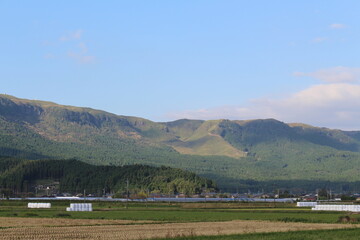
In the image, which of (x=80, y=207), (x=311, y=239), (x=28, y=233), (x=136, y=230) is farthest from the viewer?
(x=80, y=207)

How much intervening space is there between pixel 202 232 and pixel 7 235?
21113 mm

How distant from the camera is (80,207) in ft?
492

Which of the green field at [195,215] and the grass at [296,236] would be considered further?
the green field at [195,215]

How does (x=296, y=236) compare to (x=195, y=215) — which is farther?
(x=195, y=215)

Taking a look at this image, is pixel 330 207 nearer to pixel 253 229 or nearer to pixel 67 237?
pixel 253 229

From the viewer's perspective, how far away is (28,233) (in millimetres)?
70312

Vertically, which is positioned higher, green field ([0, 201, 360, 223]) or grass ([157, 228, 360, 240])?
green field ([0, 201, 360, 223])

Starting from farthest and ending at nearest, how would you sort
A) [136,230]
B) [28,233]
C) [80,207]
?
1. [80,207]
2. [136,230]
3. [28,233]

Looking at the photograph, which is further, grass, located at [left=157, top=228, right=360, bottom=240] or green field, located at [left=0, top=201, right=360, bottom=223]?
green field, located at [left=0, top=201, right=360, bottom=223]

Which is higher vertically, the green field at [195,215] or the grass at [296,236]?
the green field at [195,215]

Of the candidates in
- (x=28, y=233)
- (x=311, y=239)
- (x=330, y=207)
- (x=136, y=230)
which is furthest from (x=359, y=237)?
(x=330, y=207)

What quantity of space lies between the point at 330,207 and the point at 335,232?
3184 inches

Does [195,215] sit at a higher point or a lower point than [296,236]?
higher

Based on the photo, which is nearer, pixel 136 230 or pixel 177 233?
pixel 177 233
